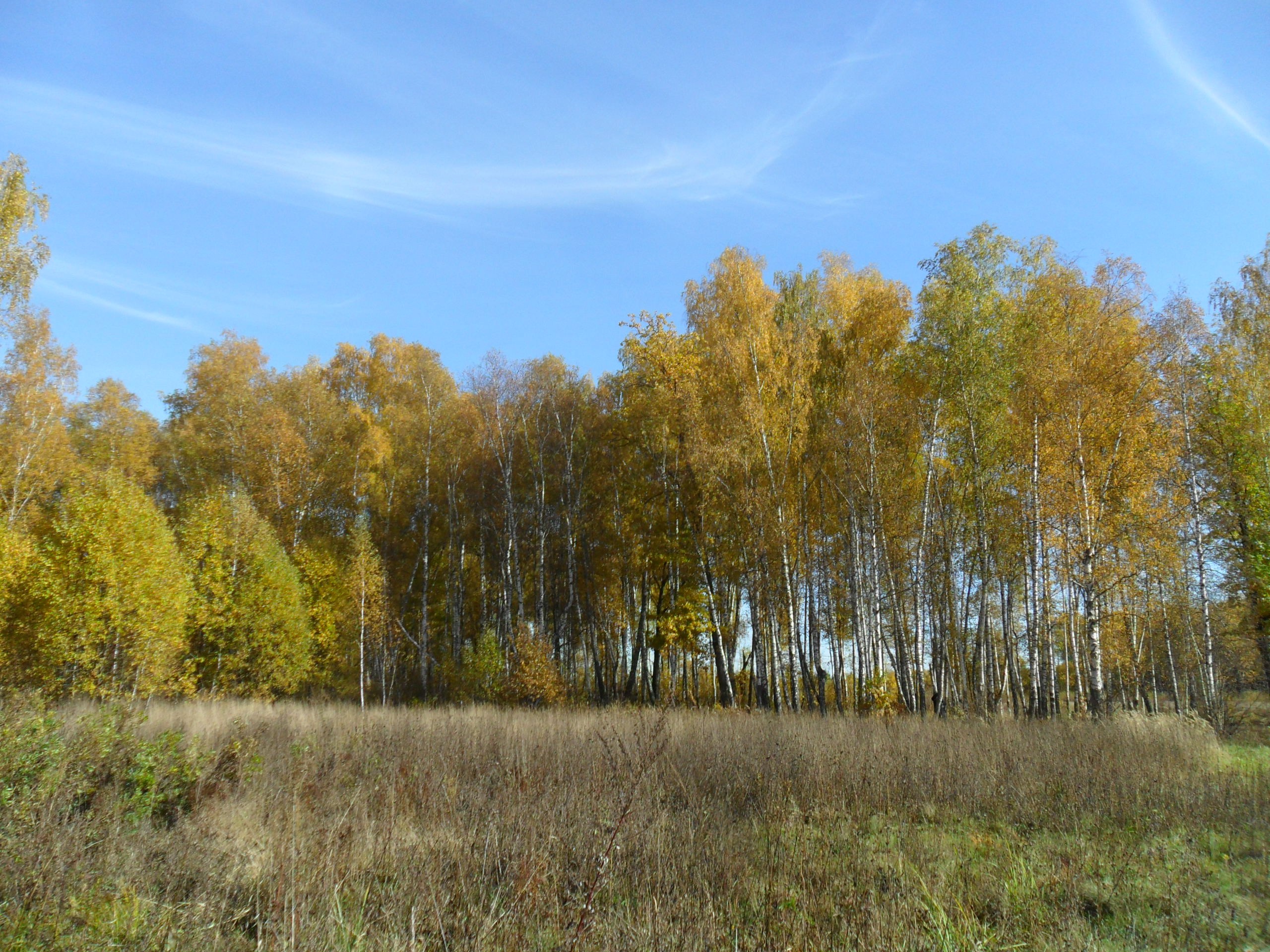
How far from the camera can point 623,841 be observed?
535 cm

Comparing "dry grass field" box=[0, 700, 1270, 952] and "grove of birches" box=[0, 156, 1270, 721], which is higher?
"grove of birches" box=[0, 156, 1270, 721]

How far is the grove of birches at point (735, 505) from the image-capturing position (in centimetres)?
1541

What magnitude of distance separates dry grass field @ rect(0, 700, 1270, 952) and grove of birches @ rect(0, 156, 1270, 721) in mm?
6605

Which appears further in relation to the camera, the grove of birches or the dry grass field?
the grove of birches

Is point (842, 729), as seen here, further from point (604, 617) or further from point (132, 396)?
point (132, 396)

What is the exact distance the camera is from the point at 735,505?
17734 mm

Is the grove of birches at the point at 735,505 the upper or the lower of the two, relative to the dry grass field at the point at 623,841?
upper

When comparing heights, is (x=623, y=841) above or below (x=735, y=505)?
below

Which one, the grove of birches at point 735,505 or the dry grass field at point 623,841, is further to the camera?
the grove of birches at point 735,505

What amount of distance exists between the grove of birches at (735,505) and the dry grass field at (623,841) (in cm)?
660

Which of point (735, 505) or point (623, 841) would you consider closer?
point (623, 841)

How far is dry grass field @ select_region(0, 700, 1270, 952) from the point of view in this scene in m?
4.00

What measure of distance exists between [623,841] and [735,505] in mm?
12815

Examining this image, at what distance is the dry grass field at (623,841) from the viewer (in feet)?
13.1
